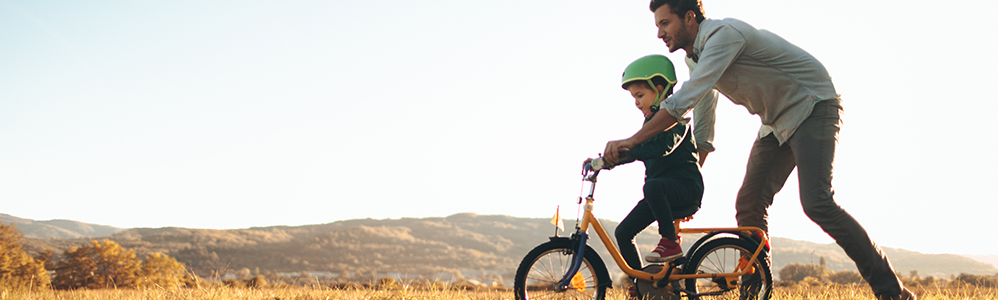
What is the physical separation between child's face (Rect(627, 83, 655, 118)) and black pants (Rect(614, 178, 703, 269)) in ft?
1.49

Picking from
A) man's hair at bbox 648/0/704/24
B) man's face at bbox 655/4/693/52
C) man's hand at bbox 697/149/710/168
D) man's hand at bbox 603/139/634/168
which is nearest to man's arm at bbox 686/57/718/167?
man's hand at bbox 697/149/710/168

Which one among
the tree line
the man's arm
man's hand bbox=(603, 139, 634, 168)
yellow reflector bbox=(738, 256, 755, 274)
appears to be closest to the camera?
man's hand bbox=(603, 139, 634, 168)

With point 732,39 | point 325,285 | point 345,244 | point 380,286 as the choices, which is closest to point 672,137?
point 732,39

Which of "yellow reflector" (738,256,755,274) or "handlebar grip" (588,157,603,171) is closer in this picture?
"handlebar grip" (588,157,603,171)

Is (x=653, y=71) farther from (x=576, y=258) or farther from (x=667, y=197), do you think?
(x=576, y=258)

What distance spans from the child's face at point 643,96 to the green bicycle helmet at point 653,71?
29 millimetres

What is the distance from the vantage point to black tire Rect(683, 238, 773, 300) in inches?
135

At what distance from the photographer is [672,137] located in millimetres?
3139

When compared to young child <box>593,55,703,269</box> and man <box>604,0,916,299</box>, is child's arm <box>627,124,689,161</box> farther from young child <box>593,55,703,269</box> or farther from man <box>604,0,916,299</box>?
man <box>604,0,916,299</box>

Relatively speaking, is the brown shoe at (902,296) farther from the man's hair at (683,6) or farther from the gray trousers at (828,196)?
the man's hair at (683,6)

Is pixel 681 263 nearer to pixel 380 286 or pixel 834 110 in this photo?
pixel 834 110

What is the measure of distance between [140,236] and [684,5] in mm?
142239

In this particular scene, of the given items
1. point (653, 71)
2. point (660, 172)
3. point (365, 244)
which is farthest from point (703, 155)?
point (365, 244)

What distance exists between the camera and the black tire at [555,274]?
3.13 metres
